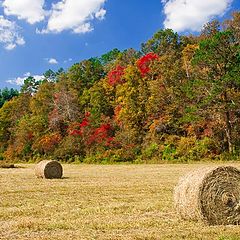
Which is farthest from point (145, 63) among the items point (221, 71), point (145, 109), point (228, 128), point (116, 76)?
point (228, 128)

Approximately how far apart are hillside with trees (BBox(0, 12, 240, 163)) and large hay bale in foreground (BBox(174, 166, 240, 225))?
3046 cm

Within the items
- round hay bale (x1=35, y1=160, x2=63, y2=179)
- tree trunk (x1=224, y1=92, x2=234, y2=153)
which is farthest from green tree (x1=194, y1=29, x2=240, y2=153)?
round hay bale (x1=35, y1=160, x2=63, y2=179)

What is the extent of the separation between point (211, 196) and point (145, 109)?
43220 millimetres

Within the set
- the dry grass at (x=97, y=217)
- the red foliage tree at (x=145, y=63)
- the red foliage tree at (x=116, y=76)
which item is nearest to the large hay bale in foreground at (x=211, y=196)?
the dry grass at (x=97, y=217)

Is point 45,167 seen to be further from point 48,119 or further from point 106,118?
point 48,119

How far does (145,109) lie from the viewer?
53.2m

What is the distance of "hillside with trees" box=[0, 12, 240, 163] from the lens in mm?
42594

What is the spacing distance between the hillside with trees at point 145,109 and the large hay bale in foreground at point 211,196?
30.5 meters

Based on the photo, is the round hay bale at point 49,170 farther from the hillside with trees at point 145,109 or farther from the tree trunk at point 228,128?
the tree trunk at point 228,128

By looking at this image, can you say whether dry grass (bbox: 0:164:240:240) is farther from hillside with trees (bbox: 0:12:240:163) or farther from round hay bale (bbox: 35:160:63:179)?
hillside with trees (bbox: 0:12:240:163)

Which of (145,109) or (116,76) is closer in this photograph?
(145,109)

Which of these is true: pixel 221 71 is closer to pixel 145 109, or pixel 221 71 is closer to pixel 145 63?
pixel 145 109

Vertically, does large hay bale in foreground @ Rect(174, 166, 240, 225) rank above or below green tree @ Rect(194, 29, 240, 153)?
below

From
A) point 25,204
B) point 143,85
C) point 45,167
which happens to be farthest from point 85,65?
point 25,204
